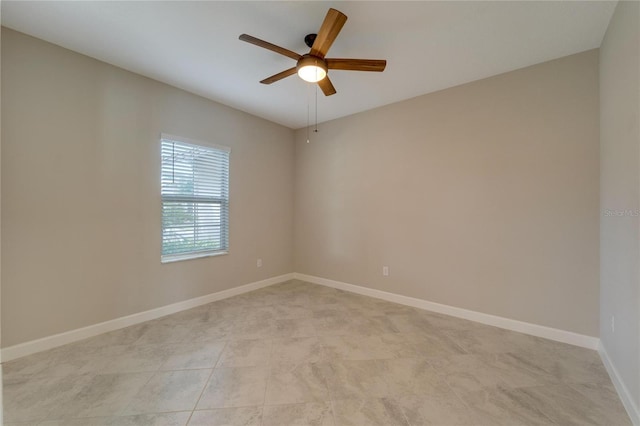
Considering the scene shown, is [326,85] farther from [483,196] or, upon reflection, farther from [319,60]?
[483,196]

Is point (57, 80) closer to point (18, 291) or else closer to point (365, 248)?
point (18, 291)

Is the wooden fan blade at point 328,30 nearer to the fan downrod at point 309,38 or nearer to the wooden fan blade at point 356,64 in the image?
the wooden fan blade at point 356,64

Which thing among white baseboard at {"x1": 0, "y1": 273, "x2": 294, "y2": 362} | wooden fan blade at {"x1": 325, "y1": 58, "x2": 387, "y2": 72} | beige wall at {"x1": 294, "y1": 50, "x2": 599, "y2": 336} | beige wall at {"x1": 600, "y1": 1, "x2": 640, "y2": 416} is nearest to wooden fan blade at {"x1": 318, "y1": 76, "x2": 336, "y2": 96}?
wooden fan blade at {"x1": 325, "y1": 58, "x2": 387, "y2": 72}

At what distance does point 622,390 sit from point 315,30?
10.9 ft

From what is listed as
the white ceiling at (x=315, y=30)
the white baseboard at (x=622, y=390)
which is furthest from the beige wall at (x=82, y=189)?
the white baseboard at (x=622, y=390)

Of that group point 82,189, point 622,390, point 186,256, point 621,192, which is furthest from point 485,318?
point 82,189

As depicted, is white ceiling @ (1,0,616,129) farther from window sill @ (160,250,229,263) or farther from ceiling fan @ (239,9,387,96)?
window sill @ (160,250,229,263)

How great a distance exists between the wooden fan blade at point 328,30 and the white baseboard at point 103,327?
3.06 meters

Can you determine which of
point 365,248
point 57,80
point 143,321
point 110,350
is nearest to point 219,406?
point 110,350

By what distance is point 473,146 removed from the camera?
281cm

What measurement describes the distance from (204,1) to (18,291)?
271 centimetres

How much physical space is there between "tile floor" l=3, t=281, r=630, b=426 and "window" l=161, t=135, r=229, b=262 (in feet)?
3.04

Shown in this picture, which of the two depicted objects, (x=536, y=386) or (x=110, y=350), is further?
(x=110, y=350)

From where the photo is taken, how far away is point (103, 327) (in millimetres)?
2471
